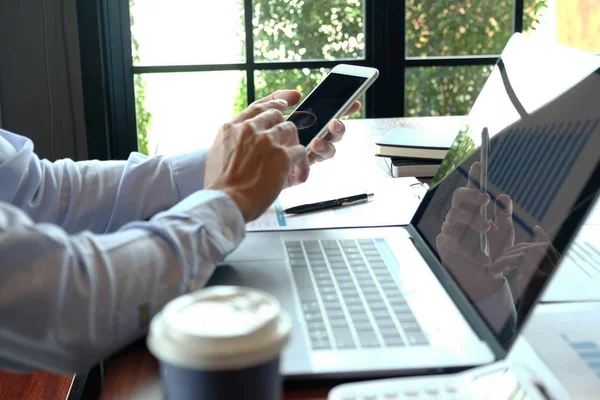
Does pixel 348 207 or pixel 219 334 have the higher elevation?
pixel 219 334

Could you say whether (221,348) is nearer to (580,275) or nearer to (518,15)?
(580,275)

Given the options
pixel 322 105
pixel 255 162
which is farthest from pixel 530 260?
pixel 322 105

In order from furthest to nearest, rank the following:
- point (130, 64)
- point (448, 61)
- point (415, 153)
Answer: point (448, 61) → point (130, 64) → point (415, 153)

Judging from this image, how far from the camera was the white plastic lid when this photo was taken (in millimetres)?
391

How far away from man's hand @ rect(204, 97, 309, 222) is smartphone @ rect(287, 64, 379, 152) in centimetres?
21

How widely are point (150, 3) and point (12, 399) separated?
1322mm

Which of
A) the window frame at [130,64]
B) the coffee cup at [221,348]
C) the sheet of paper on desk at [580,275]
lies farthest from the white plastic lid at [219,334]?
the window frame at [130,64]

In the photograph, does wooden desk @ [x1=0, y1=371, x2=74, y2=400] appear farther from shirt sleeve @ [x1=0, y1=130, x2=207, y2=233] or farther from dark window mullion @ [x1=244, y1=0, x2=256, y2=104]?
dark window mullion @ [x1=244, y1=0, x2=256, y2=104]

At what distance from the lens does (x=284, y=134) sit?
0.86 m

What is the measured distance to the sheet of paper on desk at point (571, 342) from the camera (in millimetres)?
610

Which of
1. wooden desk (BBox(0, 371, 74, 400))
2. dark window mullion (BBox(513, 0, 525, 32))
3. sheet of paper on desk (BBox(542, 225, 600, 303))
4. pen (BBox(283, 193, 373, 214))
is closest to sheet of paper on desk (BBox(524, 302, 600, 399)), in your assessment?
sheet of paper on desk (BBox(542, 225, 600, 303))

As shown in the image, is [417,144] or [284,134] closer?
[284,134]

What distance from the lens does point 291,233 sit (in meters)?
0.98

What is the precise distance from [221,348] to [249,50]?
2153mm
